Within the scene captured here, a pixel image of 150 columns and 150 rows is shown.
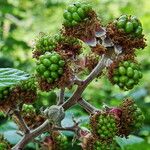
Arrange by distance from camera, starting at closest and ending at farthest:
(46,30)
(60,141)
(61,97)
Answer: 1. (61,97)
2. (60,141)
3. (46,30)

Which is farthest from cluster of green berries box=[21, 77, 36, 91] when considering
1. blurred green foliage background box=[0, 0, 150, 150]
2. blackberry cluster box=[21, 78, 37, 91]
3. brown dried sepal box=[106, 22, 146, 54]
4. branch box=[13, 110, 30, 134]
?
blurred green foliage background box=[0, 0, 150, 150]

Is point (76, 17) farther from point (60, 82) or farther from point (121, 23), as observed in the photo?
point (60, 82)

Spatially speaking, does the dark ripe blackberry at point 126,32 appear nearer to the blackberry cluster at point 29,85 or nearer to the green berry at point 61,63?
the green berry at point 61,63

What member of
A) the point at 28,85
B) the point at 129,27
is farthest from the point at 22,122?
the point at 129,27

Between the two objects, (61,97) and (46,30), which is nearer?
(61,97)

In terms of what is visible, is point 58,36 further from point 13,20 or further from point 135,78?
point 13,20

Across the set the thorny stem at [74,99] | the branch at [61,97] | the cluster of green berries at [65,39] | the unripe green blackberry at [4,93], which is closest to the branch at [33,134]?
the thorny stem at [74,99]

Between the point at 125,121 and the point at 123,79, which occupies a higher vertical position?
the point at 123,79

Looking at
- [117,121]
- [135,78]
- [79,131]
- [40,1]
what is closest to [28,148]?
[79,131]
